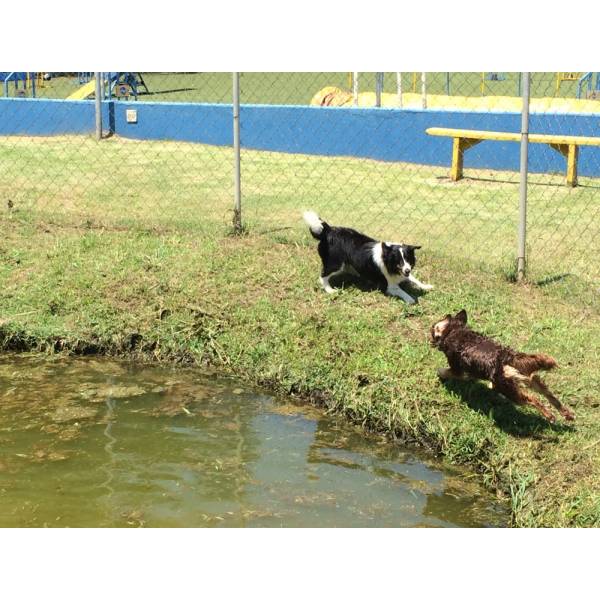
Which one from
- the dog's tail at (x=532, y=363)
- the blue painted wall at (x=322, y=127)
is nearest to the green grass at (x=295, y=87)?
the blue painted wall at (x=322, y=127)

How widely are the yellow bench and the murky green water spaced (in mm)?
6574

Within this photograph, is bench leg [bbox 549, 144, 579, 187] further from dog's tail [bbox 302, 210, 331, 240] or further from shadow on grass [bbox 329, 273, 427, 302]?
dog's tail [bbox 302, 210, 331, 240]

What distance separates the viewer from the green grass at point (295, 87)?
22.7 metres

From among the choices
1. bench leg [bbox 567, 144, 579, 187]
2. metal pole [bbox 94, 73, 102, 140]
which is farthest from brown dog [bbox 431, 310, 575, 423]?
metal pole [bbox 94, 73, 102, 140]

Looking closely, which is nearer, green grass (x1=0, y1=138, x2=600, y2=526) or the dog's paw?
green grass (x1=0, y1=138, x2=600, y2=526)

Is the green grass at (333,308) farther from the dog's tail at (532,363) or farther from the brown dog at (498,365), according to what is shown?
the dog's tail at (532,363)

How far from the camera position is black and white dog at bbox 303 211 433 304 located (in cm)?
680

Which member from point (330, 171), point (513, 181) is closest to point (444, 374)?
point (513, 181)

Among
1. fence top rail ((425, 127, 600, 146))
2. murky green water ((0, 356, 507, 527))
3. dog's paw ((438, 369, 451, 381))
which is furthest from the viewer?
fence top rail ((425, 127, 600, 146))

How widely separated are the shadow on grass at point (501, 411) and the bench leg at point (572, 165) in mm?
6795

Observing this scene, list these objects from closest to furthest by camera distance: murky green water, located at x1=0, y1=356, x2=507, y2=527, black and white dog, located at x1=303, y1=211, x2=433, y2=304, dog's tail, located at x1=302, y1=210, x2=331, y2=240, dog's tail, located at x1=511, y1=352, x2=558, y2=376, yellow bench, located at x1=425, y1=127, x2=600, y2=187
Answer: murky green water, located at x1=0, y1=356, x2=507, y2=527 → dog's tail, located at x1=511, y1=352, x2=558, y2=376 → black and white dog, located at x1=303, y1=211, x2=433, y2=304 → dog's tail, located at x1=302, y1=210, x2=331, y2=240 → yellow bench, located at x1=425, y1=127, x2=600, y2=187

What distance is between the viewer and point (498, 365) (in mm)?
5234

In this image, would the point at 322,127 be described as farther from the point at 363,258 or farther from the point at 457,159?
the point at 363,258
